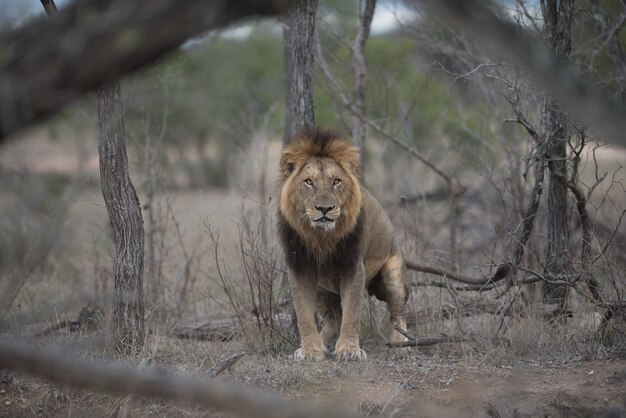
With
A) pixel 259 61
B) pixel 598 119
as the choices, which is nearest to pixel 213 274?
pixel 598 119

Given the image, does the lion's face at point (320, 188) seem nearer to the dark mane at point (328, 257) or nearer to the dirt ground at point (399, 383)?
the dark mane at point (328, 257)

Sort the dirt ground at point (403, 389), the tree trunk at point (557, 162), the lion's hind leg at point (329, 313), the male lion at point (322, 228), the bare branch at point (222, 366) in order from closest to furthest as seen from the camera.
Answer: the dirt ground at point (403, 389)
the bare branch at point (222, 366)
the male lion at point (322, 228)
the tree trunk at point (557, 162)
the lion's hind leg at point (329, 313)

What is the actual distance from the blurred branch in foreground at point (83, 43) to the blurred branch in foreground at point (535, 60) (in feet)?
2.03

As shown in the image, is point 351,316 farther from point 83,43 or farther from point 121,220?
point 83,43

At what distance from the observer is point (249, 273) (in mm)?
7426

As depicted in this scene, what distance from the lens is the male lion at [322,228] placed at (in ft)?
22.1

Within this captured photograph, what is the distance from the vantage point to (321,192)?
6.67 m

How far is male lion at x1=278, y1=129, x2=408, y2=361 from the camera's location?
22.1 ft

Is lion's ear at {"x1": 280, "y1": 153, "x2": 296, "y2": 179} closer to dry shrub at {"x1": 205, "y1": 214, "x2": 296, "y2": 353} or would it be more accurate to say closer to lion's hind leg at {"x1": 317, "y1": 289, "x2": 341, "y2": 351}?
dry shrub at {"x1": 205, "y1": 214, "x2": 296, "y2": 353}

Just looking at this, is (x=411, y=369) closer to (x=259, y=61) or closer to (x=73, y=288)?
(x=73, y=288)

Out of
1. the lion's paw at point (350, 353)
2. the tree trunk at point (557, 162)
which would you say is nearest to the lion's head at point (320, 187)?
the lion's paw at point (350, 353)

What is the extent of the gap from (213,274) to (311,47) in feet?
12.5

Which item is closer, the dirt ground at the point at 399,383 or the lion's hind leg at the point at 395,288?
the dirt ground at the point at 399,383

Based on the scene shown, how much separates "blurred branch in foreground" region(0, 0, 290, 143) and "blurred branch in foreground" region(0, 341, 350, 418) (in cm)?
74
